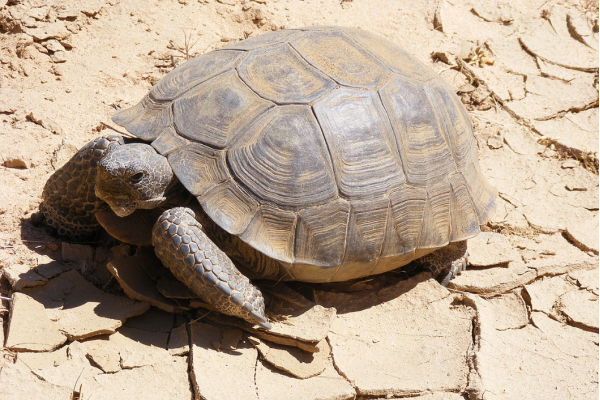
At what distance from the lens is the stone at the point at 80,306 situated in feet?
11.0

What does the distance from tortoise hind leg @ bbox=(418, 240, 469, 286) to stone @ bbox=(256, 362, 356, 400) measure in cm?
115

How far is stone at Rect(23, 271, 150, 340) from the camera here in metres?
3.34

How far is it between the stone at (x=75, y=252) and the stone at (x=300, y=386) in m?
1.29

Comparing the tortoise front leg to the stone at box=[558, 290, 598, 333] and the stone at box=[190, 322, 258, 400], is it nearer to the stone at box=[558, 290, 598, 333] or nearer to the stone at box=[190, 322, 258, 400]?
the stone at box=[190, 322, 258, 400]

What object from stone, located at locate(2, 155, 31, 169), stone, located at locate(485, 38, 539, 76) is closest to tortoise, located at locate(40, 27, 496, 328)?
stone, located at locate(2, 155, 31, 169)

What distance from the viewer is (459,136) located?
404cm

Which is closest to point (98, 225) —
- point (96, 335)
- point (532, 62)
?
point (96, 335)

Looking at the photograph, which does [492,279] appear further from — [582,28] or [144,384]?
[582,28]

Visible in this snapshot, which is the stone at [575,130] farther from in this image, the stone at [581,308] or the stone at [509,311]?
the stone at [509,311]

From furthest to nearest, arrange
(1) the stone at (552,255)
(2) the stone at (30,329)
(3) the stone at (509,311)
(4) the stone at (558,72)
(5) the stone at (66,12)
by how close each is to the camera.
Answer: (4) the stone at (558,72) → (5) the stone at (66,12) → (1) the stone at (552,255) → (3) the stone at (509,311) → (2) the stone at (30,329)

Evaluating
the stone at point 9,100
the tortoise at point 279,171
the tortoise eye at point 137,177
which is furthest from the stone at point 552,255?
the stone at point 9,100

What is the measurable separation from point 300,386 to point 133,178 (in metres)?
1.45

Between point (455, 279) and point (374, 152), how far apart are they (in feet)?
4.07

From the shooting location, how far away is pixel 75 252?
3.81 meters
